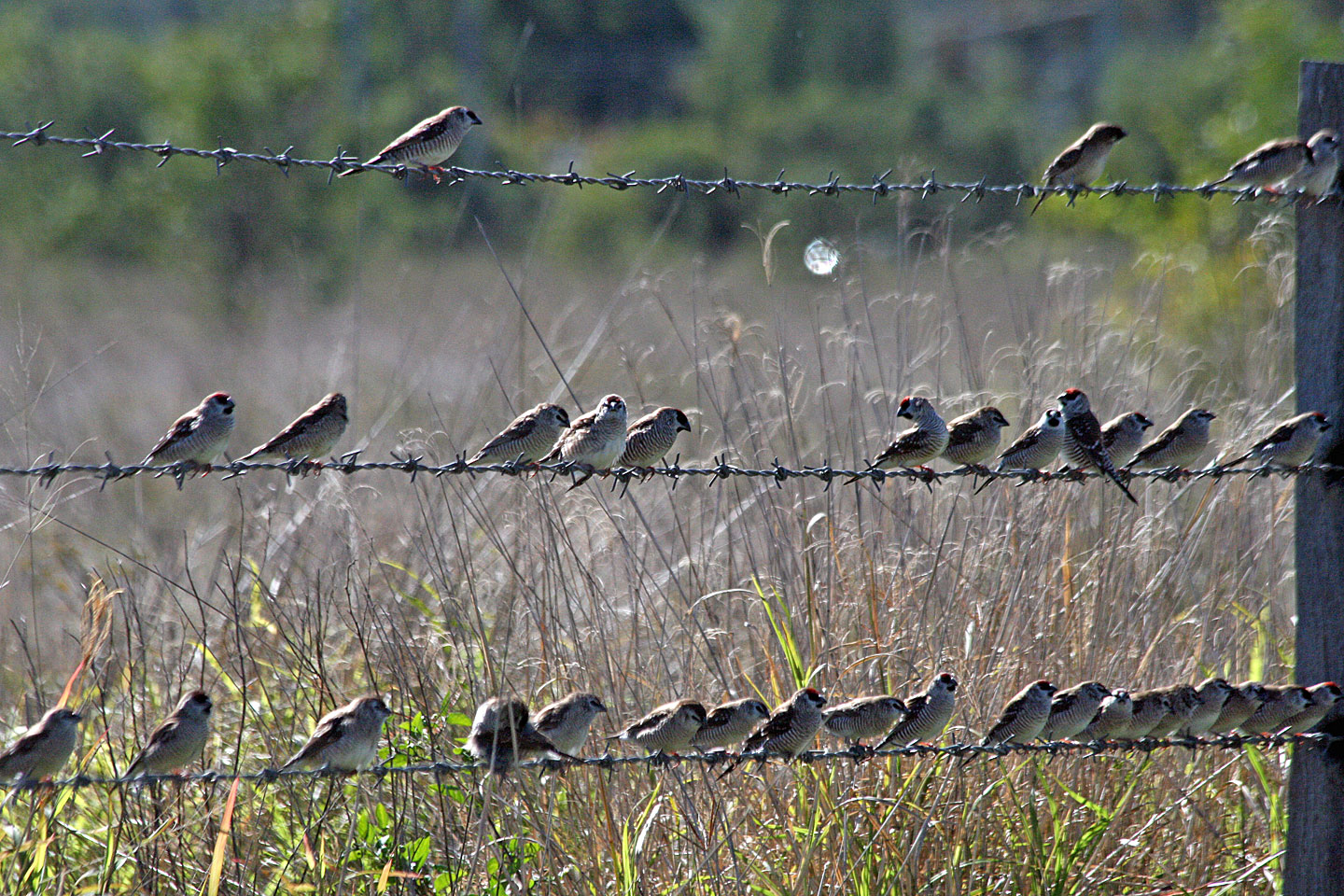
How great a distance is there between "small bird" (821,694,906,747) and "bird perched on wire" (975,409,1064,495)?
0.84 meters

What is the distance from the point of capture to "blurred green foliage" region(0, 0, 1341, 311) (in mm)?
15820

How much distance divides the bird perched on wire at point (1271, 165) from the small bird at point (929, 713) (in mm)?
1995

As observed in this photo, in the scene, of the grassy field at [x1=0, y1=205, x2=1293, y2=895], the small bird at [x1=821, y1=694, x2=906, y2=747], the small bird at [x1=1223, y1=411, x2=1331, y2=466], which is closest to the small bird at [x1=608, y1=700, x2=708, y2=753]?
the grassy field at [x1=0, y1=205, x2=1293, y2=895]

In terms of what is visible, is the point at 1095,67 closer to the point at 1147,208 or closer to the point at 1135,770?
the point at 1147,208

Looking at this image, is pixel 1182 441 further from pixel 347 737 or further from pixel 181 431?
pixel 181 431

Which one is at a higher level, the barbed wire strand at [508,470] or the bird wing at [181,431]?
the bird wing at [181,431]

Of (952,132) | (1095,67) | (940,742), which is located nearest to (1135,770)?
(940,742)

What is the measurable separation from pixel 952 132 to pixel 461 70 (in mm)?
15235

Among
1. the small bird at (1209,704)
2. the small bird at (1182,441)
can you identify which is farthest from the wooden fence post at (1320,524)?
the small bird at (1182,441)

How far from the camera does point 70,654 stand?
6910 mm

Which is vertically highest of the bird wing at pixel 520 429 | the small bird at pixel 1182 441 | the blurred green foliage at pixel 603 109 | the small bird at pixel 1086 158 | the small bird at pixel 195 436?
the blurred green foliage at pixel 603 109

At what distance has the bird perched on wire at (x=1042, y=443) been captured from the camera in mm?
Result: 4672

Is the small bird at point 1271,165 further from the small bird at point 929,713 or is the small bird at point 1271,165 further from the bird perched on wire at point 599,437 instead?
the bird perched on wire at point 599,437

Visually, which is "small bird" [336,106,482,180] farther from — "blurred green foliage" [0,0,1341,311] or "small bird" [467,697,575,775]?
"small bird" [467,697,575,775]
